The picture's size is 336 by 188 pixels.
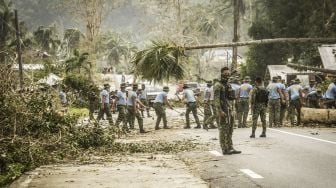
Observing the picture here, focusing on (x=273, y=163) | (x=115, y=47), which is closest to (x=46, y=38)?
(x=115, y=47)

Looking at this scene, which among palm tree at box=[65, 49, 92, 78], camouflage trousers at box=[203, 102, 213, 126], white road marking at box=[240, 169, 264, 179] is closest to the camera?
white road marking at box=[240, 169, 264, 179]

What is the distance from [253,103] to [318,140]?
2295 mm

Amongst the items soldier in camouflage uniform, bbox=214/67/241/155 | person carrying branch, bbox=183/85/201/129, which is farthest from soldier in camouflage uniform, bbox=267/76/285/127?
soldier in camouflage uniform, bbox=214/67/241/155

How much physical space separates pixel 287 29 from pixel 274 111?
74.1 feet

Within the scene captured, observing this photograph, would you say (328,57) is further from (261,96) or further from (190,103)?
(261,96)

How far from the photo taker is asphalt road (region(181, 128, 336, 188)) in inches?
352

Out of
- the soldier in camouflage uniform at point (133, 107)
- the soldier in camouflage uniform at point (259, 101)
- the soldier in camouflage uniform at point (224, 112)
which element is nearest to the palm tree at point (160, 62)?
the soldier in camouflage uniform at point (259, 101)

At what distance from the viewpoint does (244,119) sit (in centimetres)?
2075

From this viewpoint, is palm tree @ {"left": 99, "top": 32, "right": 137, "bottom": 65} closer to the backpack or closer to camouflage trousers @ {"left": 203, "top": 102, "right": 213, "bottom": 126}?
camouflage trousers @ {"left": 203, "top": 102, "right": 213, "bottom": 126}

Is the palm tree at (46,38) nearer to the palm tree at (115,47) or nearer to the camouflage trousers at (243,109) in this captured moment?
the palm tree at (115,47)

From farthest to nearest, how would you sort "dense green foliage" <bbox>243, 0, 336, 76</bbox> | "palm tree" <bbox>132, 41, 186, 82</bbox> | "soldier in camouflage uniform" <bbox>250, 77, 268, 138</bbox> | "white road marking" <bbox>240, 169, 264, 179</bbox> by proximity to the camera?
"dense green foliage" <bbox>243, 0, 336, 76</bbox>, "soldier in camouflage uniform" <bbox>250, 77, 268, 138</bbox>, "palm tree" <bbox>132, 41, 186, 82</bbox>, "white road marking" <bbox>240, 169, 264, 179</bbox>

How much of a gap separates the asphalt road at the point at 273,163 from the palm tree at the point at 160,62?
7.70 feet

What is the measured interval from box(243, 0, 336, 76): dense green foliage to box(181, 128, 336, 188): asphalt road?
22742 millimetres

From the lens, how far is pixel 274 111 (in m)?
20.6
